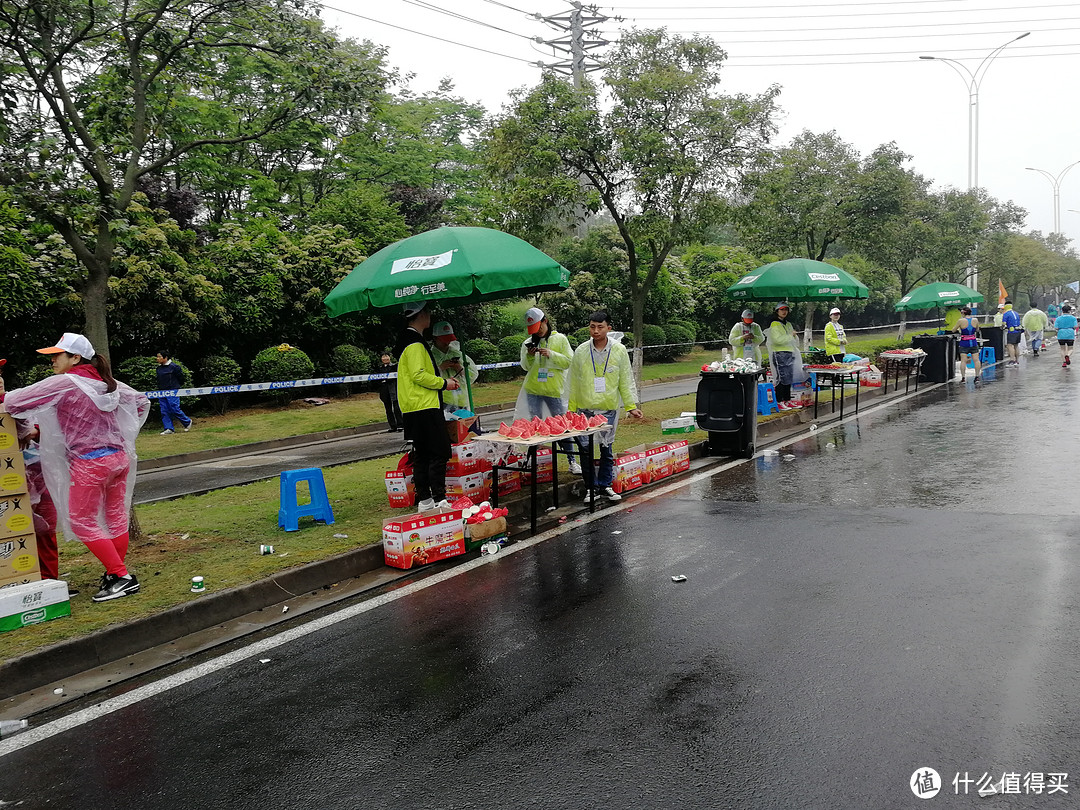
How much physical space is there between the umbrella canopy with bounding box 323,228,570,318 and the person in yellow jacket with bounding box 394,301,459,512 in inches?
12.9

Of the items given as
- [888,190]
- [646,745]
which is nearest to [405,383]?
[646,745]

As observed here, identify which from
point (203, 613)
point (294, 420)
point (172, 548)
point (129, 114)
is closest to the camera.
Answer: point (203, 613)

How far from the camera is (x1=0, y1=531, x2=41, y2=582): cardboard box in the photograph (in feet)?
18.3

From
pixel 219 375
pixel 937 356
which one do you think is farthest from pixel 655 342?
pixel 219 375

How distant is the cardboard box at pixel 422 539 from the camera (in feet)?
22.0

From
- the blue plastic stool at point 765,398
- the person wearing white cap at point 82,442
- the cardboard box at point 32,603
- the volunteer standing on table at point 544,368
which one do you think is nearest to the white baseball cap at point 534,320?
the volunteer standing on table at point 544,368

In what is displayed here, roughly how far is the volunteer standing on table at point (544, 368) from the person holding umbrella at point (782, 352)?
22.2ft

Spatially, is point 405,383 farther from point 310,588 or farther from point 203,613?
point 203,613

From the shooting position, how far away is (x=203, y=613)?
5.57 metres

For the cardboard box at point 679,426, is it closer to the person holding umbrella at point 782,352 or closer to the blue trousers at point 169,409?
the person holding umbrella at point 782,352

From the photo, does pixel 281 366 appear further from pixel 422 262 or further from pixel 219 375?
pixel 422 262

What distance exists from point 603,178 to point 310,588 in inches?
424

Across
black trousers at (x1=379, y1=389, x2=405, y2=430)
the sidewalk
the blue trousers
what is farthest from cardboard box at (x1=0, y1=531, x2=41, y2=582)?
the blue trousers

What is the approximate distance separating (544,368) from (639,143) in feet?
20.6
